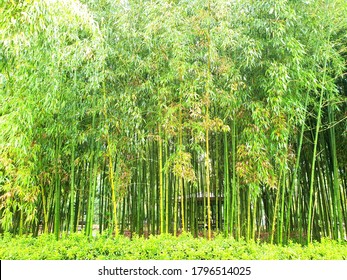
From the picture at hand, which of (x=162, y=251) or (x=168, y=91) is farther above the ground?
(x=168, y=91)

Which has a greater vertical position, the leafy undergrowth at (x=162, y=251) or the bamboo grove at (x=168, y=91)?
the bamboo grove at (x=168, y=91)

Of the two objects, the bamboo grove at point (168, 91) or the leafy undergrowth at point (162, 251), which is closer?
the leafy undergrowth at point (162, 251)

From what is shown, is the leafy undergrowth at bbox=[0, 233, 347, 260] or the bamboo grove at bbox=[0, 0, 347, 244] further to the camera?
the bamboo grove at bbox=[0, 0, 347, 244]

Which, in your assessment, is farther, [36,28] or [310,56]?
[310,56]

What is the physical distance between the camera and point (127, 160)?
13.0 feet

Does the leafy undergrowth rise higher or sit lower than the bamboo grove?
lower

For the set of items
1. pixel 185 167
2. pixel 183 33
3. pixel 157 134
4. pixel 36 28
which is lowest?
pixel 185 167

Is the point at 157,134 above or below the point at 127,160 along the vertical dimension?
above

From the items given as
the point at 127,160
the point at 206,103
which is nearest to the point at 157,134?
the point at 127,160

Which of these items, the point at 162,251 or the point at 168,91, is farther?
the point at 168,91

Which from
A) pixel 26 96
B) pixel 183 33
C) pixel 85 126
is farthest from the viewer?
pixel 85 126
